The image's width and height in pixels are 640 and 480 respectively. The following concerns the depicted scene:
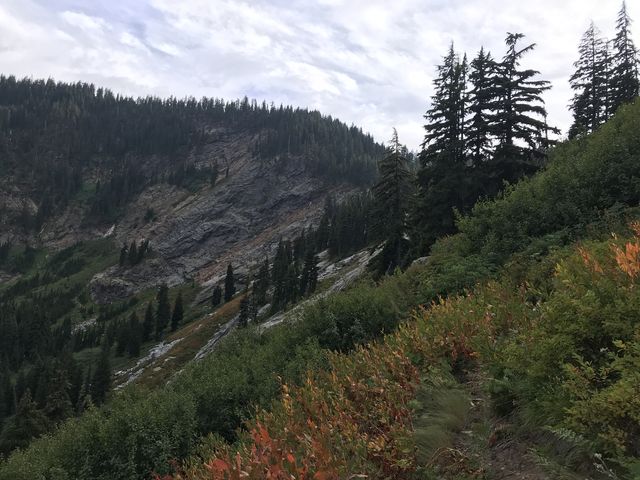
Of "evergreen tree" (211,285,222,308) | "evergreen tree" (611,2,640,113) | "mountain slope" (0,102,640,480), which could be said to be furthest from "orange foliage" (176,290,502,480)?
"evergreen tree" (211,285,222,308)

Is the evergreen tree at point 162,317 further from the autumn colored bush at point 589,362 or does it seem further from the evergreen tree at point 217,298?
the autumn colored bush at point 589,362

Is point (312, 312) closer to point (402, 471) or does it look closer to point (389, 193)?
point (402, 471)

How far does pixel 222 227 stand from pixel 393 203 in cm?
14705

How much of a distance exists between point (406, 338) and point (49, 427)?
148 feet

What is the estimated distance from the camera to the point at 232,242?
171 meters

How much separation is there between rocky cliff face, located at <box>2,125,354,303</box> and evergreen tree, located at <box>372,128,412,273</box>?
110m

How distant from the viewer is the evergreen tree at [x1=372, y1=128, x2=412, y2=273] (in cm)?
3281

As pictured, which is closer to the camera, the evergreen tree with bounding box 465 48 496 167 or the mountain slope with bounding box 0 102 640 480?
the mountain slope with bounding box 0 102 640 480

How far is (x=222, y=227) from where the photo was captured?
17375 cm

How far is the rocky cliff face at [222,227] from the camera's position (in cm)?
15688

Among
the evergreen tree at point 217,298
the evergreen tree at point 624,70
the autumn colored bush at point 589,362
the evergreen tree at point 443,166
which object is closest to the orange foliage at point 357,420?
the autumn colored bush at point 589,362

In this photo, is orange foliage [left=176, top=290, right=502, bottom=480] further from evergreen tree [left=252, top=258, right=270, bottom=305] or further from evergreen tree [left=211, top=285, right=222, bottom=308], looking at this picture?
evergreen tree [left=211, top=285, right=222, bottom=308]

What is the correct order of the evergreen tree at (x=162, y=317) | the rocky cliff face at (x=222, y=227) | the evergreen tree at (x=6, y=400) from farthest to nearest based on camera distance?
the rocky cliff face at (x=222, y=227), the evergreen tree at (x=162, y=317), the evergreen tree at (x=6, y=400)

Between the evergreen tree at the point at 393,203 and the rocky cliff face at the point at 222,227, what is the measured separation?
109774 mm
